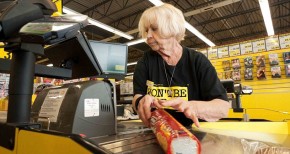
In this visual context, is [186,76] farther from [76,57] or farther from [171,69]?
[76,57]

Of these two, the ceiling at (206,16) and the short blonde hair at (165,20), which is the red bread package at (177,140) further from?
the ceiling at (206,16)

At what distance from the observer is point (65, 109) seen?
67 cm

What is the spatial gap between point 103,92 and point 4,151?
0.31 metres

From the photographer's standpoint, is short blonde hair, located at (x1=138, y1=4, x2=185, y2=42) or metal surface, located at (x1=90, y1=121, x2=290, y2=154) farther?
short blonde hair, located at (x1=138, y1=4, x2=185, y2=42)

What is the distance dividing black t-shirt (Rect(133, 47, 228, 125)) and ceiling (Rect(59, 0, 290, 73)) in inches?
264

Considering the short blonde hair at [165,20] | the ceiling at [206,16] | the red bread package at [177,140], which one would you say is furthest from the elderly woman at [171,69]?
the ceiling at [206,16]

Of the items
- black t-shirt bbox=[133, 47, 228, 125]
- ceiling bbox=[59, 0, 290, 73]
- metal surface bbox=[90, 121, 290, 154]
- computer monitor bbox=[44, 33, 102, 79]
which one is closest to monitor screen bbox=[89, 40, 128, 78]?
black t-shirt bbox=[133, 47, 228, 125]

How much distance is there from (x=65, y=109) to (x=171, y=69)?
0.63m

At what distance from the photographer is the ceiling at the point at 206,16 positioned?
856 cm

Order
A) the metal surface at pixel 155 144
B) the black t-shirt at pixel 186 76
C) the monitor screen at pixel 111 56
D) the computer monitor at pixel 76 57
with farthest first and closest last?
the monitor screen at pixel 111 56 → the black t-shirt at pixel 186 76 → the computer monitor at pixel 76 57 → the metal surface at pixel 155 144

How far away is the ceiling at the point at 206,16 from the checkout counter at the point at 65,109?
7.18 metres

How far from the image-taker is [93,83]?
2.31ft

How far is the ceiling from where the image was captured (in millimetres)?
8562

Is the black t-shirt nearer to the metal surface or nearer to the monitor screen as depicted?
the metal surface
